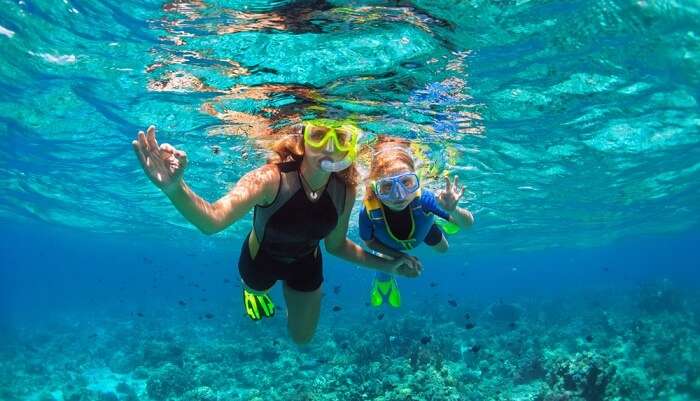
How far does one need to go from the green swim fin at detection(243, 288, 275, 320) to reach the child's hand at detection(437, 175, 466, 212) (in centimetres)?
293

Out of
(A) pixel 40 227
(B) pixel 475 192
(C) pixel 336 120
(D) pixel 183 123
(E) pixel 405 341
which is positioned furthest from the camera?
(A) pixel 40 227

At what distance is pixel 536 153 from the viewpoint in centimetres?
1881

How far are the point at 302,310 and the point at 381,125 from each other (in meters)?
8.92

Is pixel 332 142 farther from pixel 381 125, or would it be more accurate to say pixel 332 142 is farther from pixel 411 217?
pixel 381 125

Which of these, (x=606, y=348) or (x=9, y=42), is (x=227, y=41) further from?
(x=606, y=348)

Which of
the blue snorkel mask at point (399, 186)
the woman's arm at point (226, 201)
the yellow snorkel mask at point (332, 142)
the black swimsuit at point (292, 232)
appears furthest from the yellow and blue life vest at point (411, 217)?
the woman's arm at point (226, 201)

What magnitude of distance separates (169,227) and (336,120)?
3692 centimetres

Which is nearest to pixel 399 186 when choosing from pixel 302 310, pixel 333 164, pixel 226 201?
pixel 333 164

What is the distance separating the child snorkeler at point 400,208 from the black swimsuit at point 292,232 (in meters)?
0.85

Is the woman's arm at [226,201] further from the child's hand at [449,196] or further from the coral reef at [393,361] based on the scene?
the coral reef at [393,361]

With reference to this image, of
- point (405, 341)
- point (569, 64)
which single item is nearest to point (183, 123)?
point (569, 64)

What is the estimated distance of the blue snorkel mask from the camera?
6016mm

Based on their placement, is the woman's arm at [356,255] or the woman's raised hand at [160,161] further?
the woman's arm at [356,255]

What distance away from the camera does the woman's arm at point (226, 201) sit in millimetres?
3715
